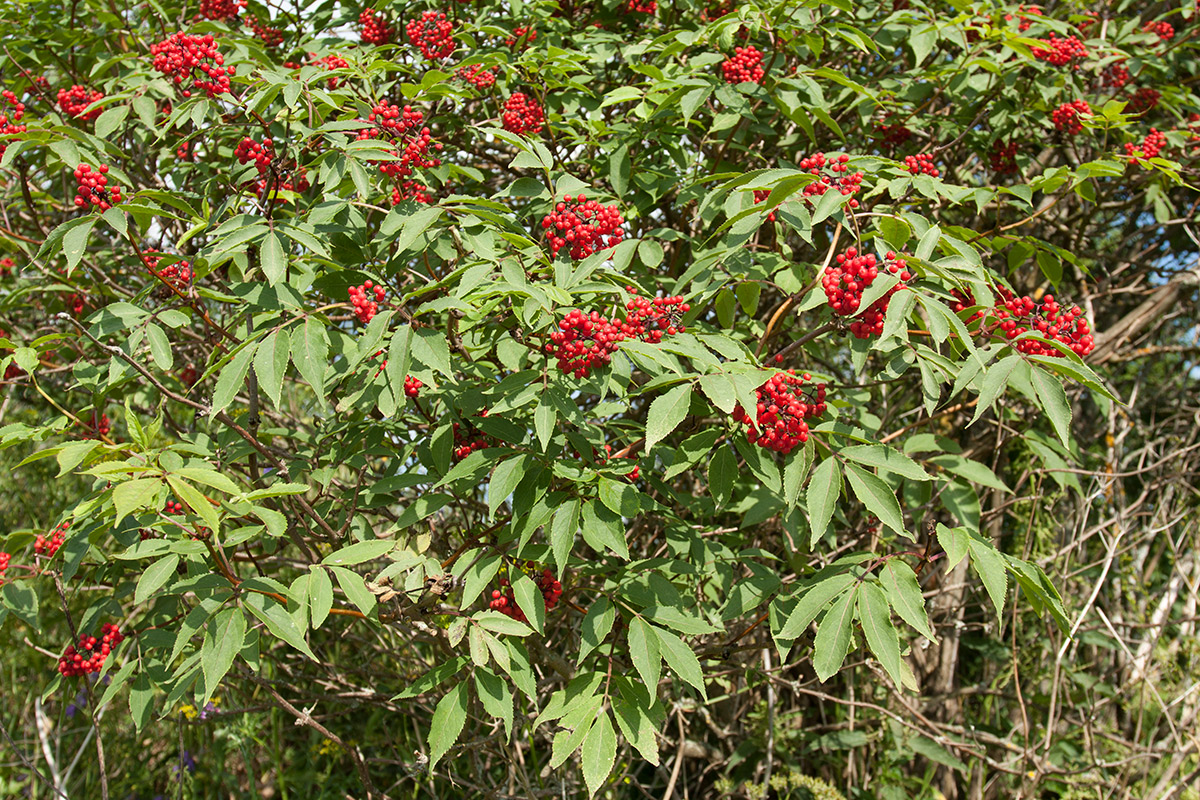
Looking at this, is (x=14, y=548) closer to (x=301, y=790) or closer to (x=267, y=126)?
(x=267, y=126)

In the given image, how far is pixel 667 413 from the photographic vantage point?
5.67 ft

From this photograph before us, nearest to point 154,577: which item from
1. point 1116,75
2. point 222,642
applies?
point 222,642

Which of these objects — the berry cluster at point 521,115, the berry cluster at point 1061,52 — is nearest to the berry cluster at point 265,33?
the berry cluster at point 521,115

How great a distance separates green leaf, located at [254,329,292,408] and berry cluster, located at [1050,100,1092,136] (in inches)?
112

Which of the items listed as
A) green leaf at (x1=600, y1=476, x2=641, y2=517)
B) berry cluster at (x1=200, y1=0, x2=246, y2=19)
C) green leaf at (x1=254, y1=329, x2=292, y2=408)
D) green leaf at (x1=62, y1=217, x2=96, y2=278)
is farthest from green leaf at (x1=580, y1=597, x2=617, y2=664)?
berry cluster at (x1=200, y1=0, x2=246, y2=19)

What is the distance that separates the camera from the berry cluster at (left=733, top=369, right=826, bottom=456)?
1.83m

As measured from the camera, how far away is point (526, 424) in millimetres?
2264

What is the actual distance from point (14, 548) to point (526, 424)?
1.55 metres

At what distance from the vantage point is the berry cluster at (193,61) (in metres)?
2.33

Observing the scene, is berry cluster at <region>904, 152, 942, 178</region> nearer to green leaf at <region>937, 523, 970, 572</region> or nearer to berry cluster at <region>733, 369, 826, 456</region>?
berry cluster at <region>733, 369, 826, 456</region>

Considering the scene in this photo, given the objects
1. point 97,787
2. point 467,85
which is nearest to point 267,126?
point 467,85

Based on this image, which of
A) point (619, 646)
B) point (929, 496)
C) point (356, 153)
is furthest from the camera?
point (929, 496)

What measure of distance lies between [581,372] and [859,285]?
2.21 feet

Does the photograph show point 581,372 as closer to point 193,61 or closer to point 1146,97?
point 193,61
